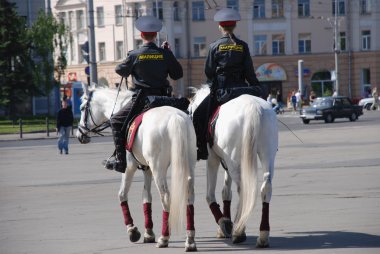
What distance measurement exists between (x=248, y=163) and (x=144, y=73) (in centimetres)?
180

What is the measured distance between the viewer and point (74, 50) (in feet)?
307

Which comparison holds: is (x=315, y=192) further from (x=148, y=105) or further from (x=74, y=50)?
(x=74, y=50)

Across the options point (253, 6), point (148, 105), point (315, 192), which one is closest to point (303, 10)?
point (253, 6)

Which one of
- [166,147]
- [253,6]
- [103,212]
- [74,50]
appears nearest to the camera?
[166,147]

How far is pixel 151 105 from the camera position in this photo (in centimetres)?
1248

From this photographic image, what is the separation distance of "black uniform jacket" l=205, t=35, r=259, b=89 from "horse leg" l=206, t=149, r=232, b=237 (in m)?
0.88

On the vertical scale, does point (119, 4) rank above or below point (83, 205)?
above

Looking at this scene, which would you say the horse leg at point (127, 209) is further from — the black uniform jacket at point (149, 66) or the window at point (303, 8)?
the window at point (303, 8)

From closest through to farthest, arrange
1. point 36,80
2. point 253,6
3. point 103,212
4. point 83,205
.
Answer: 1. point 103,212
2. point 83,205
3. point 36,80
4. point 253,6

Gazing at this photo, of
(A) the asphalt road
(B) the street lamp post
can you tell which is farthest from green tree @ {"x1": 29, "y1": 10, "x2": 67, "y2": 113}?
(A) the asphalt road

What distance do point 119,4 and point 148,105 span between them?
75664 millimetres

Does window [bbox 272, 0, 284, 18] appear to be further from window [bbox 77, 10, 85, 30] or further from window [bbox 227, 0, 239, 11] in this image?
window [bbox 77, 10, 85, 30]

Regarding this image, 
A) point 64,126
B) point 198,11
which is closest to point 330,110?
point 64,126

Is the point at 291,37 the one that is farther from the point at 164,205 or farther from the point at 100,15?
the point at 164,205
